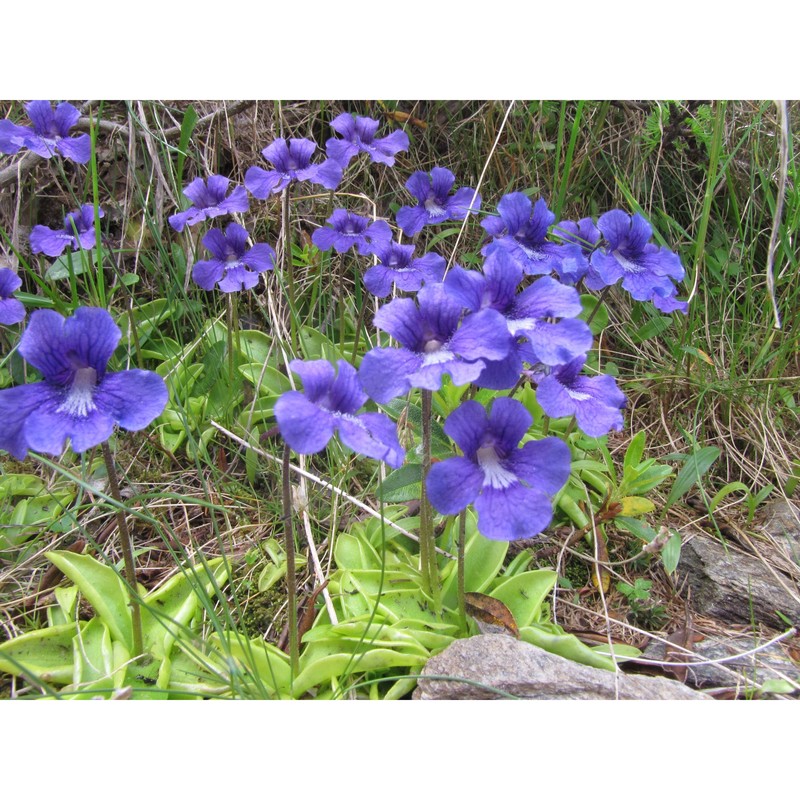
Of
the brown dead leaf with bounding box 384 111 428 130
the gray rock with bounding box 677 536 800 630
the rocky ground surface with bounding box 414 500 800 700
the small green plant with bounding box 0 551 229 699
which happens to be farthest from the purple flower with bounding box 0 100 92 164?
the gray rock with bounding box 677 536 800 630

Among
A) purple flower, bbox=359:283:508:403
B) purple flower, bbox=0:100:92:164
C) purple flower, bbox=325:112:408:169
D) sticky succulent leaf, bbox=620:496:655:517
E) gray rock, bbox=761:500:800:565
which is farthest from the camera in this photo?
purple flower, bbox=325:112:408:169

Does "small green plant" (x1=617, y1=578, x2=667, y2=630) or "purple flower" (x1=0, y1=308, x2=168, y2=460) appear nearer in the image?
"purple flower" (x1=0, y1=308, x2=168, y2=460)

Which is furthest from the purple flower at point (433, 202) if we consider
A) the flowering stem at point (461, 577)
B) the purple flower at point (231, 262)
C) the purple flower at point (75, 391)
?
the purple flower at point (75, 391)

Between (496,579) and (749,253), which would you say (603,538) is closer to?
(496,579)

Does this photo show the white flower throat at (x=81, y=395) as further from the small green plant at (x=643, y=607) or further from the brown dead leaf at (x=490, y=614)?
the small green plant at (x=643, y=607)

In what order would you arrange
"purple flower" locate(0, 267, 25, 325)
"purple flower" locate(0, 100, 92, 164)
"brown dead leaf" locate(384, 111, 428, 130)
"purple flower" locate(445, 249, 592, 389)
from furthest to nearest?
1. "brown dead leaf" locate(384, 111, 428, 130)
2. "purple flower" locate(0, 100, 92, 164)
3. "purple flower" locate(0, 267, 25, 325)
4. "purple flower" locate(445, 249, 592, 389)

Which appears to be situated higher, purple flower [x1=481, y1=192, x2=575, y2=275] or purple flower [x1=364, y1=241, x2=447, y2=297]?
purple flower [x1=481, y1=192, x2=575, y2=275]

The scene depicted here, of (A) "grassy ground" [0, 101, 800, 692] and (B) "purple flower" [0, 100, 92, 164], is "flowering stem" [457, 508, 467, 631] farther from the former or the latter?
(B) "purple flower" [0, 100, 92, 164]

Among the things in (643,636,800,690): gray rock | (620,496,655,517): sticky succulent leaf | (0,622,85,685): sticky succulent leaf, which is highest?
(620,496,655,517): sticky succulent leaf
